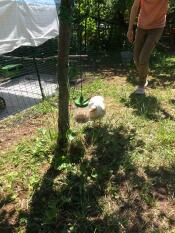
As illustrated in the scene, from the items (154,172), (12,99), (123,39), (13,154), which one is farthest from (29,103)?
(123,39)

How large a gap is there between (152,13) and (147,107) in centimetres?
141

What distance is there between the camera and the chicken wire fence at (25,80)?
653 cm

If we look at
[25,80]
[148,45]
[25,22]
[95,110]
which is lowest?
[25,80]

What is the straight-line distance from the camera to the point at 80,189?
147 inches

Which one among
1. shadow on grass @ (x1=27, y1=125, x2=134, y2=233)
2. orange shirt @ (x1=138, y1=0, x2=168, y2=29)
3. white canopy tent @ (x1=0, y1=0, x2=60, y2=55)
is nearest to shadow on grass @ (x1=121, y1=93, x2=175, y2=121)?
shadow on grass @ (x1=27, y1=125, x2=134, y2=233)

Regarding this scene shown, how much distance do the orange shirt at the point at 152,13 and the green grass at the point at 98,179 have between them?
4.33ft

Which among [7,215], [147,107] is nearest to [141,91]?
[147,107]

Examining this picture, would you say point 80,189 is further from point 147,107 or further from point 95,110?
point 147,107

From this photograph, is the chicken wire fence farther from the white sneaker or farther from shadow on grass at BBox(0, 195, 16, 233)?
shadow on grass at BBox(0, 195, 16, 233)

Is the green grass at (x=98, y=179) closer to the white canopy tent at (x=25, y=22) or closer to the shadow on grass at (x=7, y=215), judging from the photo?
the shadow on grass at (x=7, y=215)

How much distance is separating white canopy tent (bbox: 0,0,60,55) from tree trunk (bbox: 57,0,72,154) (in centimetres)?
228

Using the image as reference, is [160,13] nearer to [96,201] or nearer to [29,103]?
[29,103]

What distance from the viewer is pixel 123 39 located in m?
11.0

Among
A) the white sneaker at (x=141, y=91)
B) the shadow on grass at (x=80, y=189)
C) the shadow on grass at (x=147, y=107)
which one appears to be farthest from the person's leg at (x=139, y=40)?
the shadow on grass at (x=80, y=189)
